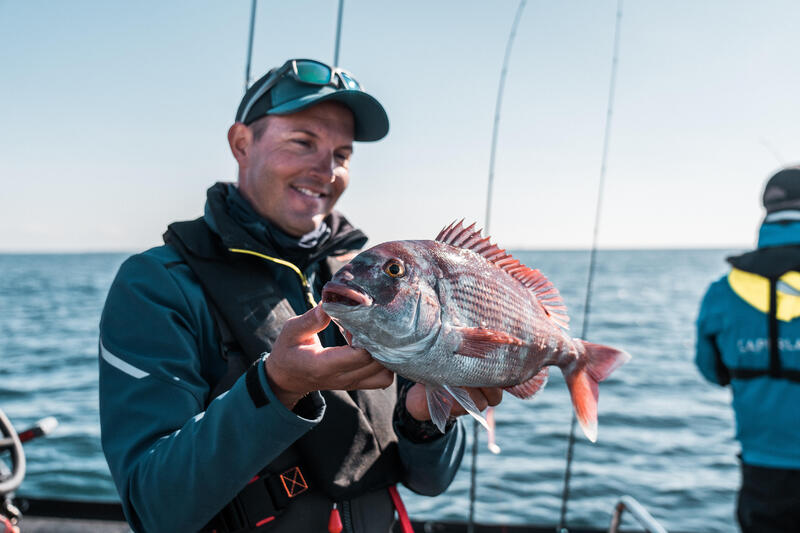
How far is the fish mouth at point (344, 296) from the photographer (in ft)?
5.05

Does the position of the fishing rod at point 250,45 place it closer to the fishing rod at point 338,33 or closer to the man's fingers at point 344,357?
the fishing rod at point 338,33

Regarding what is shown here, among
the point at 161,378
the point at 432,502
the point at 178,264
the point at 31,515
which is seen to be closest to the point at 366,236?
the point at 178,264

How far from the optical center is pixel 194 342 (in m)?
1.98

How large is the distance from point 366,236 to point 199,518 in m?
1.38

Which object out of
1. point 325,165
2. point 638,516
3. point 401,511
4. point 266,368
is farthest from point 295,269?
point 638,516

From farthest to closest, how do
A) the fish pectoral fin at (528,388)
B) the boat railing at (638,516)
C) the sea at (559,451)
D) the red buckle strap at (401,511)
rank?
1. the sea at (559,451)
2. the boat railing at (638,516)
3. the red buckle strap at (401,511)
4. the fish pectoral fin at (528,388)

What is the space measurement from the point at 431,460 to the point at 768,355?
8.71 ft

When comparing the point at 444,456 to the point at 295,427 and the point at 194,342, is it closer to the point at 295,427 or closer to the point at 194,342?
the point at 295,427

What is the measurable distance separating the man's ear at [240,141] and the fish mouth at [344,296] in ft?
3.59

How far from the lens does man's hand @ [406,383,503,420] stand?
2021 mm

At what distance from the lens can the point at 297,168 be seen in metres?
2.26

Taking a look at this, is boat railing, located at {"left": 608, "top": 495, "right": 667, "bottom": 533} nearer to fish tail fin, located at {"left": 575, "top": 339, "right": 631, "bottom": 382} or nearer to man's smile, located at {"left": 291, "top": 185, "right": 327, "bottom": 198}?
fish tail fin, located at {"left": 575, "top": 339, "right": 631, "bottom": 382}

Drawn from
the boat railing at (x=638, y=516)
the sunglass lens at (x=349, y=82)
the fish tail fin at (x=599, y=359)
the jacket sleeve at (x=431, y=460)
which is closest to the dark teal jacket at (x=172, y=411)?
the jacket sleeve at (x=431, y=460)

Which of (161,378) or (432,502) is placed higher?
(161,378)
